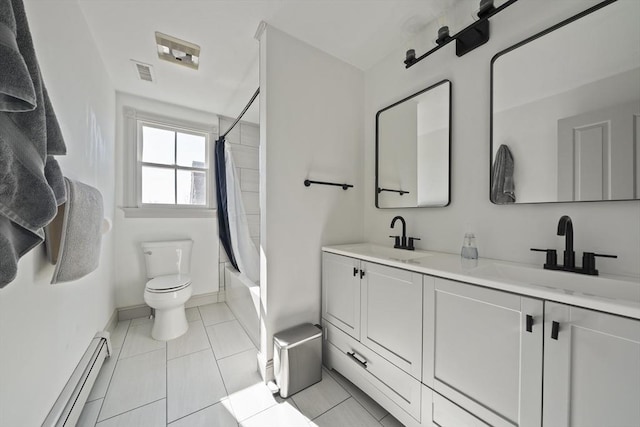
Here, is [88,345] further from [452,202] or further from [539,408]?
[452,202]

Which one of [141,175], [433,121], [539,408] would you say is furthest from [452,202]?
[141,175]

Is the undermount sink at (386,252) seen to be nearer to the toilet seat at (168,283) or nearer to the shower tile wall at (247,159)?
the shower tile wall at (247,159)

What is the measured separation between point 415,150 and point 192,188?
2.45m

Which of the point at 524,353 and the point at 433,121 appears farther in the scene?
the point at 433,121

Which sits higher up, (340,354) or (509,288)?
(509,288)

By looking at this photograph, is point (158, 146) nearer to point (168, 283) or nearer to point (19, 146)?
point (168, 283)

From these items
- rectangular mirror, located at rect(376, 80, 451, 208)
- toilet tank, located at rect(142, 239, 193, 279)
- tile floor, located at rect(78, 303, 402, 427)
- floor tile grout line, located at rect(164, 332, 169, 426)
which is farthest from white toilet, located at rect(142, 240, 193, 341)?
rectangular mirror, located at rect(376, 80, 451, 208)

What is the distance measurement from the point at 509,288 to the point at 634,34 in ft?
3.65

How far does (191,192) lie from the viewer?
2.73 metres

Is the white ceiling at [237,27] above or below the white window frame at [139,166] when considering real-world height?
above

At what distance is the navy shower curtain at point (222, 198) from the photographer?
104 inches

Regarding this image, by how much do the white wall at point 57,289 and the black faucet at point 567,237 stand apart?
6.77ft

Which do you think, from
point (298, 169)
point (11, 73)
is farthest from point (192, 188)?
point (11, 73)

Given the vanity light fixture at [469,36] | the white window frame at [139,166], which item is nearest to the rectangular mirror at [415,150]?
the vanity light fixture at [469,36]
